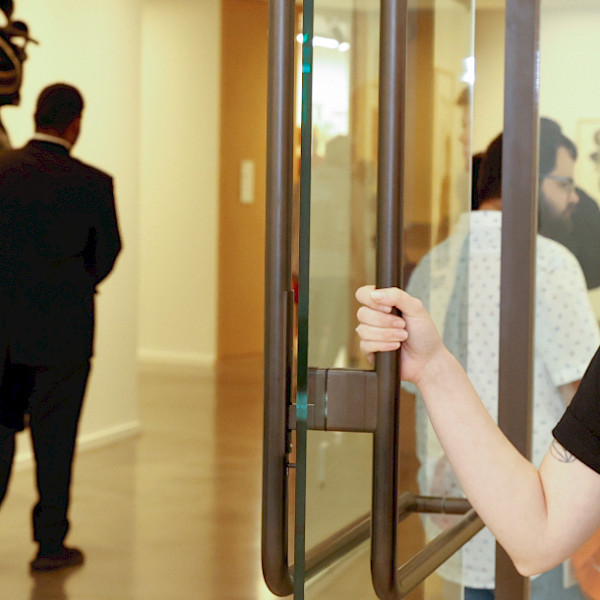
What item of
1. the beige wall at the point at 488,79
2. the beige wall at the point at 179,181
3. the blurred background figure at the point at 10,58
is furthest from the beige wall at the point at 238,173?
the beige wall at the point at 488,79

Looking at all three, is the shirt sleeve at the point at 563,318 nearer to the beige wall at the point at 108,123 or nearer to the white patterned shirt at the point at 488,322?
the white patterned shirt at the point at 488,322

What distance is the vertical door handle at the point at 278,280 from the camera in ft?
2.94

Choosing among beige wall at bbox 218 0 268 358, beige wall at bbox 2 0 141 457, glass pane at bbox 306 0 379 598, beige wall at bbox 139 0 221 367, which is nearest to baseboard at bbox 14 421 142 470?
beige wall at bbox 2 0 141 457

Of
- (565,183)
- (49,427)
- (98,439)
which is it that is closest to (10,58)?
(98,439)

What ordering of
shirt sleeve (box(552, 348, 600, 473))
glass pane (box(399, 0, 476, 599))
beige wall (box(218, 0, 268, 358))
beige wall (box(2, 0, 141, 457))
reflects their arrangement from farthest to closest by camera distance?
beige wall (box(218, 0, 268, 358)) → beige wall (box(2, 0, 141, 457)) → glass pane (box(399, 0, 476, 599)) → shirt sleeve (box(552, 348, 600, 473))

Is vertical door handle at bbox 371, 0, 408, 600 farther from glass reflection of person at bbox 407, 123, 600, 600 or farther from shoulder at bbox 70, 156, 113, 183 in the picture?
shoulder at bbox 70, 156, 113, 183

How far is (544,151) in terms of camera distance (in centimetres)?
133

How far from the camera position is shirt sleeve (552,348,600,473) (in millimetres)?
982

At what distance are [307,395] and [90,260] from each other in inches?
139

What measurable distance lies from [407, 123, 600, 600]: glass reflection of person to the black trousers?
2835 millimetres

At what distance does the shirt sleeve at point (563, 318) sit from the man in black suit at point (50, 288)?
2.90 metres

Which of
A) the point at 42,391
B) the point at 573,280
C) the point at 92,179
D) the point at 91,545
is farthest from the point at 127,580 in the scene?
the point at 573,280

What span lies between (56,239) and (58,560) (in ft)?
4.12

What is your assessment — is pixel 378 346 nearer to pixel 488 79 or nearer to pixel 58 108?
pixel 488 79
